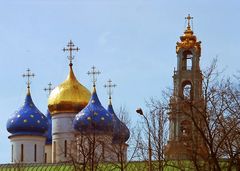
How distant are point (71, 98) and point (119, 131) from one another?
40.7 feet

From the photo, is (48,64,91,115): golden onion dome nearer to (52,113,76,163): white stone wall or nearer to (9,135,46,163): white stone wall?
(52,113,76,163): white stone wall

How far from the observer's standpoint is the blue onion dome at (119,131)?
36.7 meters

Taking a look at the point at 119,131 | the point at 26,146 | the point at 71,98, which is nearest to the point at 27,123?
the point at 26,146

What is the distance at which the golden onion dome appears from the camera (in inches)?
2002

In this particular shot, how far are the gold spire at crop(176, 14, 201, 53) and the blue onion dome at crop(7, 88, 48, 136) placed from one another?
323 inches

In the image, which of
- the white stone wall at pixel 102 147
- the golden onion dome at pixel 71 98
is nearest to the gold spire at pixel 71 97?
the golden onion dome at pixel 71 98

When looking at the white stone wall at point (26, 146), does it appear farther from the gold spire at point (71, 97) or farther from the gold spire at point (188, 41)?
the gold spire at point (188, 41)

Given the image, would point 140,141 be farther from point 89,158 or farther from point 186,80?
A: point 186,80

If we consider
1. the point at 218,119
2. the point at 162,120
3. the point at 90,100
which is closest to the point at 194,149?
the point at 218,119

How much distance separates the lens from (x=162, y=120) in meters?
30.3

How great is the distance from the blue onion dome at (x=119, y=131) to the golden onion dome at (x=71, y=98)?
170 cm

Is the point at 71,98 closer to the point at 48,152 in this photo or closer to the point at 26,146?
the point at 26,146

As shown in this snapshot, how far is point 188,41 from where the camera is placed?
4891 centimetres

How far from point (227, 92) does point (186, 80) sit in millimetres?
21335
